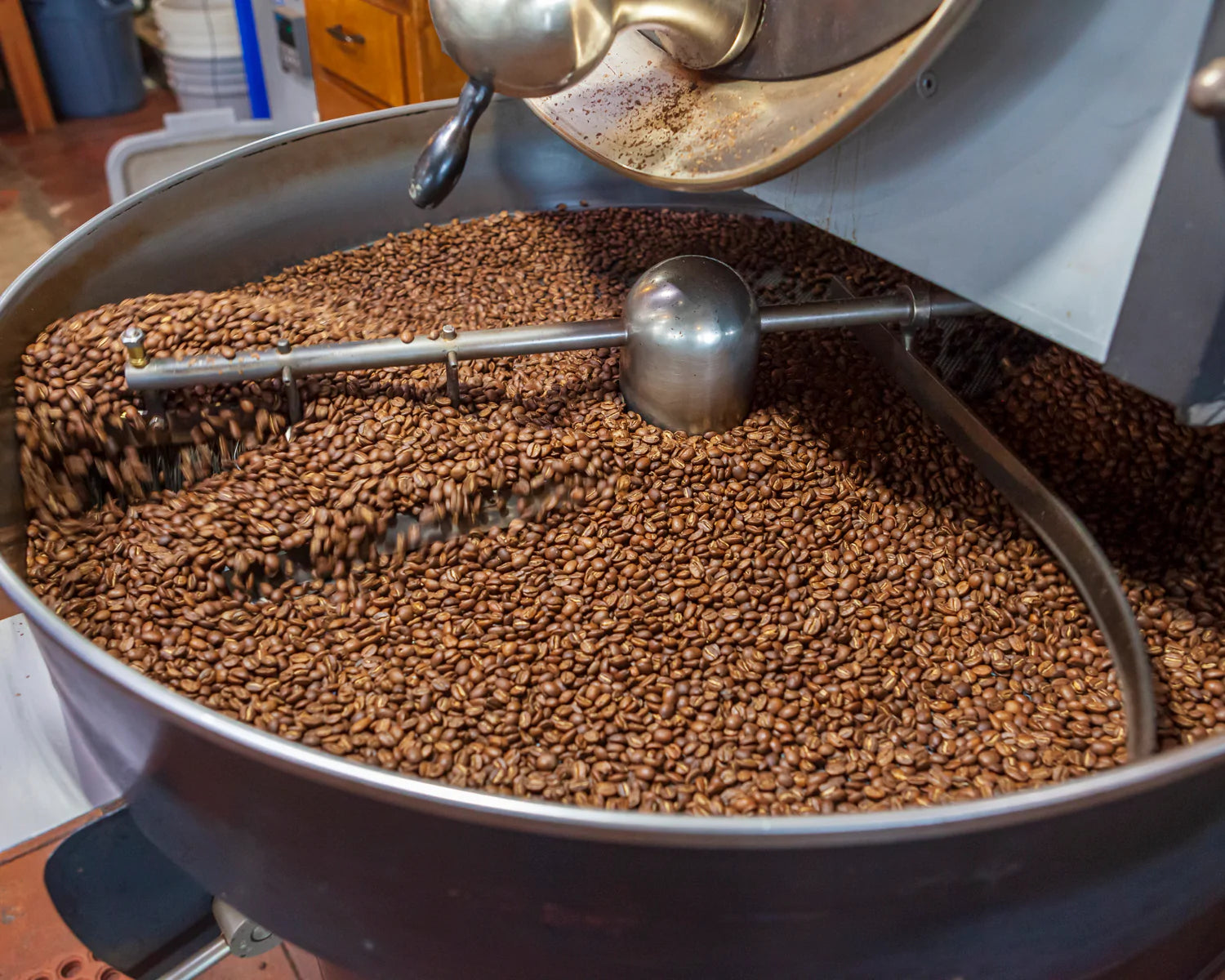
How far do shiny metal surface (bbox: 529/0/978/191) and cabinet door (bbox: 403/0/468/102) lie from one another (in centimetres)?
114

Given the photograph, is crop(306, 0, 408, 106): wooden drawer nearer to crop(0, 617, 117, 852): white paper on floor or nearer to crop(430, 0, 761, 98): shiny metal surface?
crop(430, 0, 761, 98): shiny metal surface

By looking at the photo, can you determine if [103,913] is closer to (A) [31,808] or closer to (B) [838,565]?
(A) [31,808]

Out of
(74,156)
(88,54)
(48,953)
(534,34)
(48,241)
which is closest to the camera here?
(534,34)

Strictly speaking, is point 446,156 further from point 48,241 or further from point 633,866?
point 48,241

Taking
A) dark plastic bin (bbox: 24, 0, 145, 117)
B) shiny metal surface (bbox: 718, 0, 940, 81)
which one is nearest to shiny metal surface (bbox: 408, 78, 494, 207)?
shiny metal surface (bbox: 718, 0, 940, 81)

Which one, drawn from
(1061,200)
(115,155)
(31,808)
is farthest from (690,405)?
(115,155)

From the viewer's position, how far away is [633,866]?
53 cm

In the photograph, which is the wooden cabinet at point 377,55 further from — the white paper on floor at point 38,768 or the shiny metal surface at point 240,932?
the shiny metal surface at point 240,932

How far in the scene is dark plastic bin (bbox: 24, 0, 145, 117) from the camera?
12.7ft

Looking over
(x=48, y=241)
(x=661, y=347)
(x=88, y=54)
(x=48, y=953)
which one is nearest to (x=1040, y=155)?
(x=661, y=347)

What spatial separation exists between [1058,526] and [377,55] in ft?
6.31

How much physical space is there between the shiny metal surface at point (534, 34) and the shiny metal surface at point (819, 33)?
0.09 metres

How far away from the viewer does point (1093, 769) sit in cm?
79

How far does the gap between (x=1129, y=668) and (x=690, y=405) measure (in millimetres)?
511
